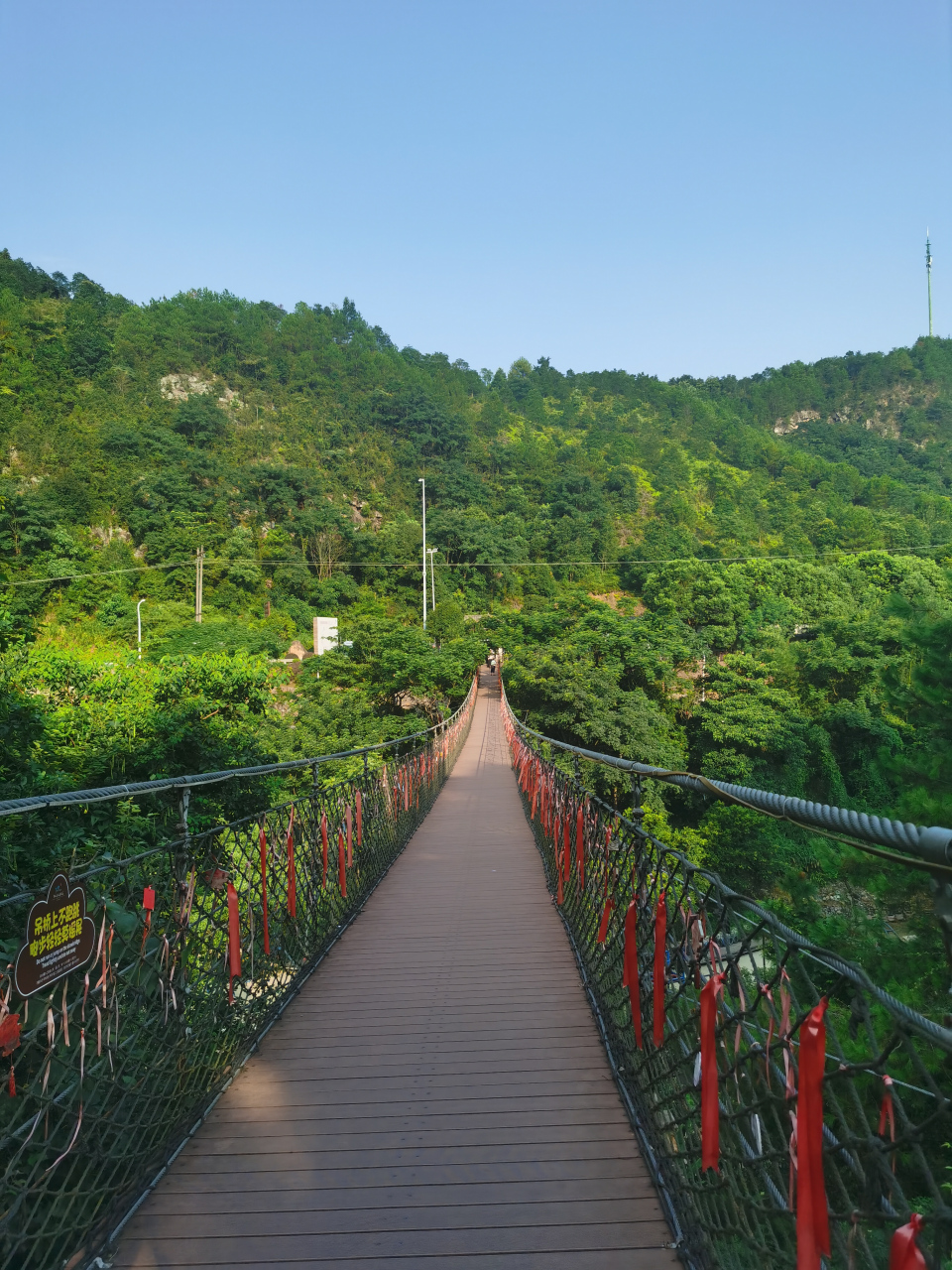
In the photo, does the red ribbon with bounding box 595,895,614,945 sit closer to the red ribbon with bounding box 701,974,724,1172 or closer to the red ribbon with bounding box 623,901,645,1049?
the red ribbon with bounding box 623,901,645,1049

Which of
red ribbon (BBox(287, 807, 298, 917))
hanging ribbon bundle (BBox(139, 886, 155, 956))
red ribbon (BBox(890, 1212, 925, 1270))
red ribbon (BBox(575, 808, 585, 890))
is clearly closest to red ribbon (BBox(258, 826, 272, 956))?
red ribbon (BBox(287, 807, 298, 917))

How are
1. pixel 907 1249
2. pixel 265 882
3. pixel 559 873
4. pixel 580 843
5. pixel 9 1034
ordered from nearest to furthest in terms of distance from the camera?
pixel 907 1249 < pixel 9 1034 < pixel 265 882 < pixel 580 843 < pixel 559 873

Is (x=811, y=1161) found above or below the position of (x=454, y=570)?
below

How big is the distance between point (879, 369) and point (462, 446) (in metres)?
46.0

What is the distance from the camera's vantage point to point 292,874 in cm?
312

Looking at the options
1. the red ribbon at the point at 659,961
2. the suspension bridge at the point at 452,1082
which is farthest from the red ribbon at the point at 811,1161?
the red ribbon at the point at 659,961

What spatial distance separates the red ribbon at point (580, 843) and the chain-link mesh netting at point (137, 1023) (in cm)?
116

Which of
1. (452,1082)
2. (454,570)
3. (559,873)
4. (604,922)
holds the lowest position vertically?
(452,1082)

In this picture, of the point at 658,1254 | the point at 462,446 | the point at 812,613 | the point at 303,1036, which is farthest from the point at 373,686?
the point at 462,446

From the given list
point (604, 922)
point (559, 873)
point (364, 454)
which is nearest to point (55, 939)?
point (604, 922)

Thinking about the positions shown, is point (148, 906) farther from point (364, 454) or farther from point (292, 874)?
point (364, 454)

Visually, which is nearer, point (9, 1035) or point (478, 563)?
point (9, 1035)

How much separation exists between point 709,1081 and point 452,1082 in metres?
1.22

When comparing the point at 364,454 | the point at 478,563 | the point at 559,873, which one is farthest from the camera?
the point at 364,454
